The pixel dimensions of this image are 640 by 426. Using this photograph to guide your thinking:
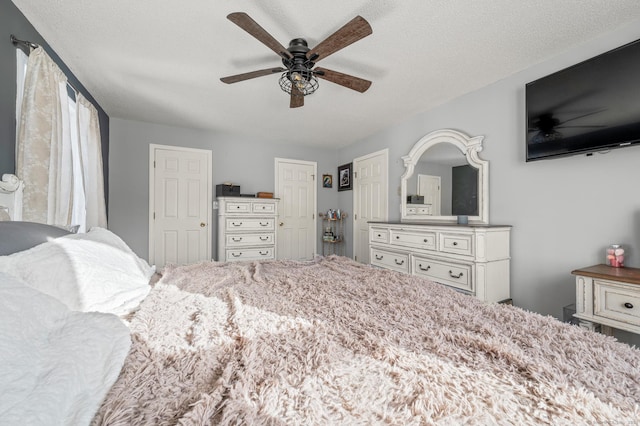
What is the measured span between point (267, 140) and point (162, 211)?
2032 millimetres

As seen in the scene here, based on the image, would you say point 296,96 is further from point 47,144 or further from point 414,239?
point 414,239

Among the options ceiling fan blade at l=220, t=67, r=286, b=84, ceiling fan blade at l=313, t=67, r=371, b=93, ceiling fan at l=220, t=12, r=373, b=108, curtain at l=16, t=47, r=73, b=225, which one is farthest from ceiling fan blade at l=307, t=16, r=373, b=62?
curtain at l=16, t=47, r=73, b=225

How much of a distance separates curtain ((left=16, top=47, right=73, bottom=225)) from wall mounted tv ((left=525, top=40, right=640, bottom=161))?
146 inches

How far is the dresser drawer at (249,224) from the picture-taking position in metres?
3.84

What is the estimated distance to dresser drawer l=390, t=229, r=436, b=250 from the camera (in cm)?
277

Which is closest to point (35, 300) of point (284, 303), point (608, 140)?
point (284, 303)

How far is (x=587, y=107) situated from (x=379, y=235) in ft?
7.26

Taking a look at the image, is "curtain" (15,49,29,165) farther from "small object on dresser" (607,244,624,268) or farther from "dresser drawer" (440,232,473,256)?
"small object on dresser" (607,244,624,268)

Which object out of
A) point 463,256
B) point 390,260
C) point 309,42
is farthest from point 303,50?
point 390,260

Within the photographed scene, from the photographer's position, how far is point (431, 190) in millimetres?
3346

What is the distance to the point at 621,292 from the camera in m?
1.60

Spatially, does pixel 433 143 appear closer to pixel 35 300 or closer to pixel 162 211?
pixel 35 300

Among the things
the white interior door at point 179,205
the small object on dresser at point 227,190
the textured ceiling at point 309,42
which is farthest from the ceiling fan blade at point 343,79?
the white interior door at point 179,205

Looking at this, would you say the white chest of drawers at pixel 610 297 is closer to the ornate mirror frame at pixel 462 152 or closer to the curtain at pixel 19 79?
the ornate mirror frame at pixel 462 152
